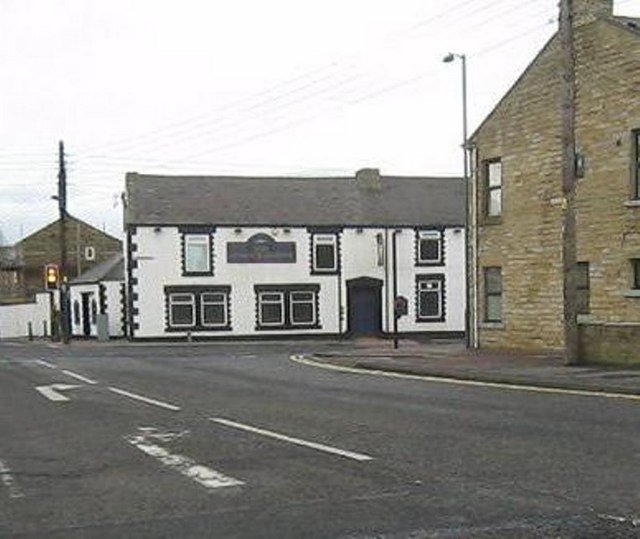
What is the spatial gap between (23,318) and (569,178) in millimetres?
59090

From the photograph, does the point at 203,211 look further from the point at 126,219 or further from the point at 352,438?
the point at 352,438

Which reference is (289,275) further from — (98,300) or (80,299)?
(80,299)

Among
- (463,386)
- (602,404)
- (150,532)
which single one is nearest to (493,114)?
(463,386)

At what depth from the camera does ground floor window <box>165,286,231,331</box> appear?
50.6 m

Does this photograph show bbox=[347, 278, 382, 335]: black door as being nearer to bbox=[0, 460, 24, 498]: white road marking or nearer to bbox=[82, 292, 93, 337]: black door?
bbox=[82, 292, 93, 337]: black door

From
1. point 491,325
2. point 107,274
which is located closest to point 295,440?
point 491,325

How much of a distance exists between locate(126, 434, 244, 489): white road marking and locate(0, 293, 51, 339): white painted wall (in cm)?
6119

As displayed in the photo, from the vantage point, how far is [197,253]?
51000 millimetres

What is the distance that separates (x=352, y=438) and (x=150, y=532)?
4684mm

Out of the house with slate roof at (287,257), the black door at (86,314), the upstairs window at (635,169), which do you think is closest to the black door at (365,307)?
the house with slate roof at (287,257)

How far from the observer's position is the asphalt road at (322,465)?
23.0 ft

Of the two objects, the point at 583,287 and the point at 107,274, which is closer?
the point at 583,287

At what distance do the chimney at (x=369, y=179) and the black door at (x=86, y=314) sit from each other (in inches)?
675

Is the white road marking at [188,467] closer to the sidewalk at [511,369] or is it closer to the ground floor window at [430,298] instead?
the sidewalk at [511,369]
